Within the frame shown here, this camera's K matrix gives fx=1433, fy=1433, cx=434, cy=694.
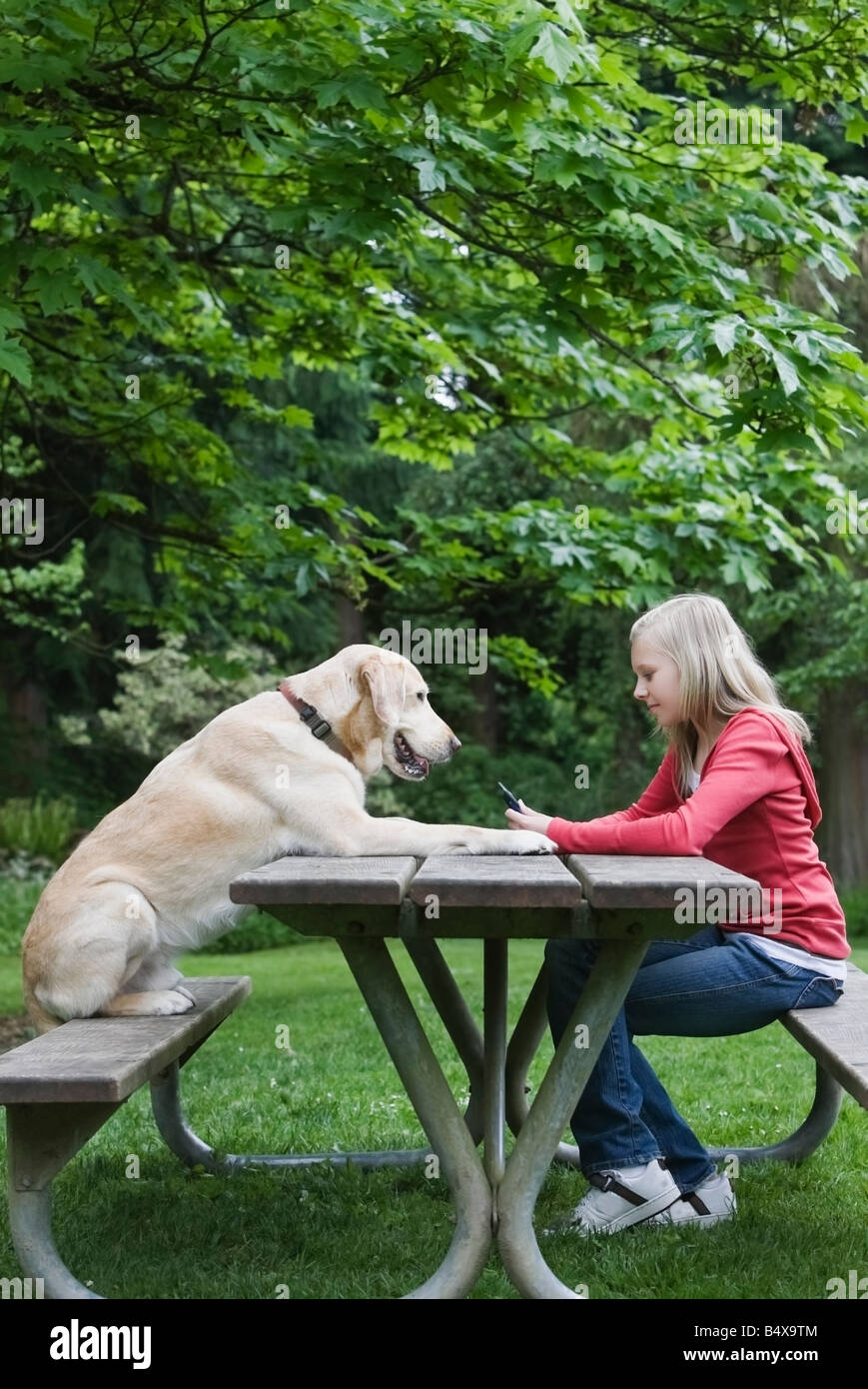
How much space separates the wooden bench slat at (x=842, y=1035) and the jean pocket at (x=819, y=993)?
0.07 feet

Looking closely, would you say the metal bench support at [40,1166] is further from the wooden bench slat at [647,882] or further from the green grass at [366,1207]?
the wooden bench slat at [647,882]

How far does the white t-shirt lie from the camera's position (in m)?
3.71

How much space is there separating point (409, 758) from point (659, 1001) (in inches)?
44.4

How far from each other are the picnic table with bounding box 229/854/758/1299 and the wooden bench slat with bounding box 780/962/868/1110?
1.45 ft

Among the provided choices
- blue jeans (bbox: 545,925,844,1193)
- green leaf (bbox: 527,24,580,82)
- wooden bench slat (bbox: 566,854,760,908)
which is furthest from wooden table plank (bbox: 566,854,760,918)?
green leaf (bbox: 527,24,580,82)

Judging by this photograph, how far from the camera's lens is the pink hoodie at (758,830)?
142 inches

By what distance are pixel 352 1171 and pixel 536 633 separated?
1753 cm

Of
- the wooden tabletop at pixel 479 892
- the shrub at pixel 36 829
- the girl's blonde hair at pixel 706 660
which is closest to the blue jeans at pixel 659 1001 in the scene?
the wooden tabletop at pixel 479 892

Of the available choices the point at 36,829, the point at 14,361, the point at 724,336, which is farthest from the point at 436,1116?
the point at 36,829

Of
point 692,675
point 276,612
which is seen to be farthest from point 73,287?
point 276,612

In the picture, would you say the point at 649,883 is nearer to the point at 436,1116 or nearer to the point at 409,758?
the point at 436,1116

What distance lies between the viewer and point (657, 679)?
13.0ft

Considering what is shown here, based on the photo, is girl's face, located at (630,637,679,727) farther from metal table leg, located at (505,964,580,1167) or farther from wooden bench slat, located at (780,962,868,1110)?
metal table leg, located at (505,964,580,1167)

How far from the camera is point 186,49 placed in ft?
19.1
